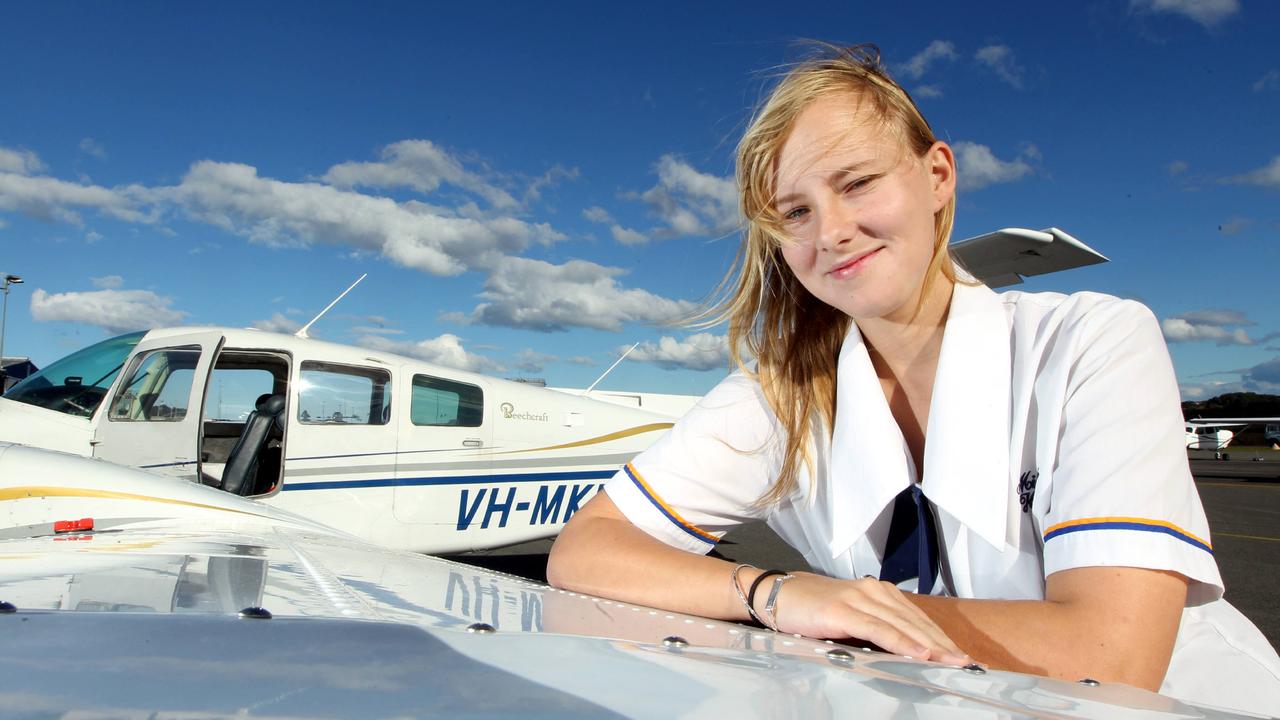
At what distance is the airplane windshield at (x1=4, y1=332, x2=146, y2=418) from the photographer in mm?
5484

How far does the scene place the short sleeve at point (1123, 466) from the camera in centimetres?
100

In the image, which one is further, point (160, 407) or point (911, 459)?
point (160, 407)

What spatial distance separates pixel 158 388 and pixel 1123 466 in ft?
20.1

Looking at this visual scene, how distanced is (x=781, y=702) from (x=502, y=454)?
593 centimetres

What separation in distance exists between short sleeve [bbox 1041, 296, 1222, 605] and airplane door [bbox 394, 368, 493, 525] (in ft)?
17.8

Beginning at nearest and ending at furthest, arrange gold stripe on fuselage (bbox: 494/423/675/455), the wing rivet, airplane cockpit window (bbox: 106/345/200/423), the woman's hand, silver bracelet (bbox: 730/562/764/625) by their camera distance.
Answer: the wing rivet
the woman's hand
silver bracelet (bbox: 730/562/764/625)
airplane cockpit window (bbox: 106/345/200/423)
gold stripe on fuselage (bbox: 494/423/675/455)

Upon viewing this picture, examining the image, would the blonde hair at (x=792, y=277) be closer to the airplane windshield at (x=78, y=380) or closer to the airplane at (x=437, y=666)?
the airplane at (x=437, y=666)

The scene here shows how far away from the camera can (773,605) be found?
3.69 feet

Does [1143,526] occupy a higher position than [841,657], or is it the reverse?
[1143,526]

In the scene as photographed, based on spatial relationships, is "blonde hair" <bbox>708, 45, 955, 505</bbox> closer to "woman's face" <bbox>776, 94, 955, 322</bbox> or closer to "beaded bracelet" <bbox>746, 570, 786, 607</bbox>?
"woman's face" <bbox>776, 94, 955, 322</bbox>

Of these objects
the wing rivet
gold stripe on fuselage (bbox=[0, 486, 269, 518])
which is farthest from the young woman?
gold stripe on fuselage (bbox=[0, 486, 269, 518])

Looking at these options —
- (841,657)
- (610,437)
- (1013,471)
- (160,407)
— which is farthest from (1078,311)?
(160,407)

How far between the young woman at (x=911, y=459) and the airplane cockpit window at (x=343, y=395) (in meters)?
4.71

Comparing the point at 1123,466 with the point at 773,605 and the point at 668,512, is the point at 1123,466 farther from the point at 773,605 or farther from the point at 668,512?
the point at 668,512
